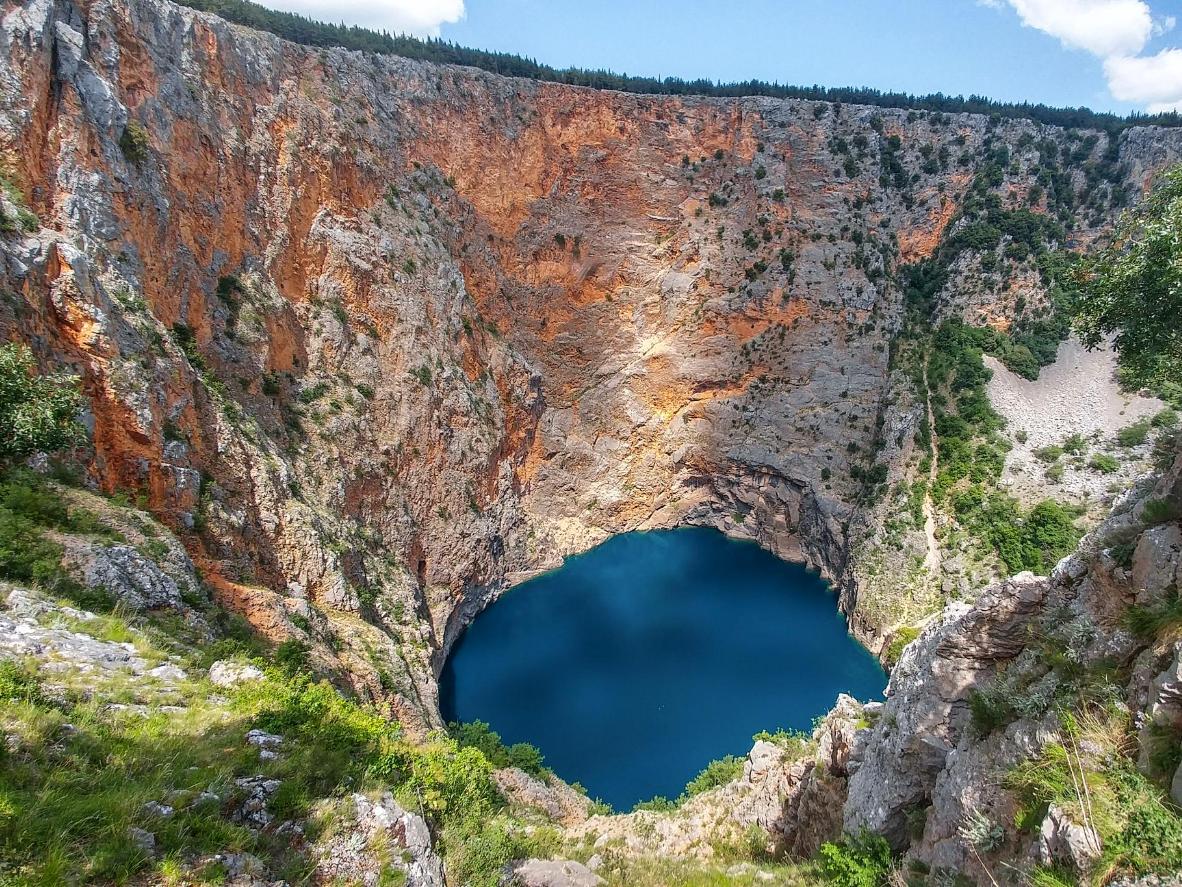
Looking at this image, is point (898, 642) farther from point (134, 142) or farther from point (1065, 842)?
point (134, 142)

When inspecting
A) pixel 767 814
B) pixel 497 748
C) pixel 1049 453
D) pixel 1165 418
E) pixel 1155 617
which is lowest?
pixel 497 748

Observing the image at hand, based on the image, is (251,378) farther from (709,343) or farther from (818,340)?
(818,340)

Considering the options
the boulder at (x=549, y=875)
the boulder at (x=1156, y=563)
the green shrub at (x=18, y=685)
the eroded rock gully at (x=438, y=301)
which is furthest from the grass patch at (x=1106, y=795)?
the eroded rock gully at (x=438, y=301)

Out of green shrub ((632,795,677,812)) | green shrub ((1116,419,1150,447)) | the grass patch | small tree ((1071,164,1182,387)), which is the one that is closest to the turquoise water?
green shrub ((632,795,677,812))

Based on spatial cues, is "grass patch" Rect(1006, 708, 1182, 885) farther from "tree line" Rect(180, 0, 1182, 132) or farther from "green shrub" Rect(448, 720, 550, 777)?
"tree line" Rect(180, 0, 1182, 132)

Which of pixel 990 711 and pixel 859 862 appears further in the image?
pixel 859 862

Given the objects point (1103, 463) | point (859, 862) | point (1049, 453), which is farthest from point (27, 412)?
point (1103, 463)

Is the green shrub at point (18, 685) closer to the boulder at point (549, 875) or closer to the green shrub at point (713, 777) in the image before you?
the boulder at point (549, 875)
